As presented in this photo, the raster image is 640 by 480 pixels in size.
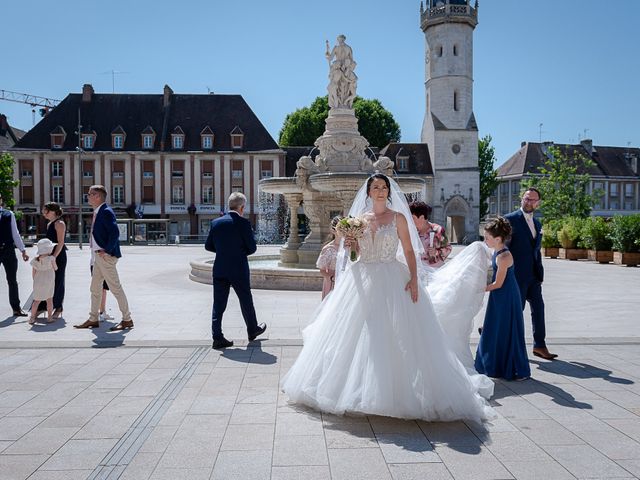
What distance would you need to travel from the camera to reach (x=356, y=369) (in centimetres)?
517

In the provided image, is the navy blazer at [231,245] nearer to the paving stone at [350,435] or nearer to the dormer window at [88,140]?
the paving stone at [350,435]

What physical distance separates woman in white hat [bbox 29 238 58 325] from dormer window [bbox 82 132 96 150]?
2092 inches

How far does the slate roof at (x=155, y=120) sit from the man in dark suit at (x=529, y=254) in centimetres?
5326

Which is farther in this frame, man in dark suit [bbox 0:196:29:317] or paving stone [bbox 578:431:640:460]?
man in dark suit [bbox 0:196:29:317]

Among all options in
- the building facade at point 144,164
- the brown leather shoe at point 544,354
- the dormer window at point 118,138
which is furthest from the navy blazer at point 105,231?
the dormer window at point 118,138

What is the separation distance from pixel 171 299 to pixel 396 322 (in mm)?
8583

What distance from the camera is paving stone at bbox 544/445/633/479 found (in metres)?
4.09

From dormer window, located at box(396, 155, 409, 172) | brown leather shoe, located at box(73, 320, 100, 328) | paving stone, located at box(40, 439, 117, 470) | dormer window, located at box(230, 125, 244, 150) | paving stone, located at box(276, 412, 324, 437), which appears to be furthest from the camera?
dormer window, located at box(396, 155, 409, 172)

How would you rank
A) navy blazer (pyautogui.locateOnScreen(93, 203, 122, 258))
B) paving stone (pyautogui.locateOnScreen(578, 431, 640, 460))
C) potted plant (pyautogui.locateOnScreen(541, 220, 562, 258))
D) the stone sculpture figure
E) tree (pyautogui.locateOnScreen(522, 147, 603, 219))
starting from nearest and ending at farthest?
paving stone (pyautogui.locateOnScreen(578, 431, 640, 460)) → navy blazer (pyautogui.locateOnScreen(93, 203, 122, 258)) → the stone sculpture figure → potted plant (pyautogui.locateOnScreen(541, 220, 562, 258)) → tree (pyautogui.locateOnScreen(522, 147, 603, 219))

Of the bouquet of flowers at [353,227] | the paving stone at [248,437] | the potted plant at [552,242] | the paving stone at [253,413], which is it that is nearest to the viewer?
A: the paving stone at [248,437]

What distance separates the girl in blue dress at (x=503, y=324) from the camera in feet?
21.5

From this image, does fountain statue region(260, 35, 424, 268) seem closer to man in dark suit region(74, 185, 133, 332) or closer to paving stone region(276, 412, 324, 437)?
man in dark suit region(74, 185, 133, 332)

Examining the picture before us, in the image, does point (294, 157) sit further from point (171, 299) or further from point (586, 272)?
point (171, 299)

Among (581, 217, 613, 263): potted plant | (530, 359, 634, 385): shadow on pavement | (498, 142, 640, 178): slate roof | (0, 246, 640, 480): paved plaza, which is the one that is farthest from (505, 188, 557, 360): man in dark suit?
(498, 142, 640, 178): slate roof
